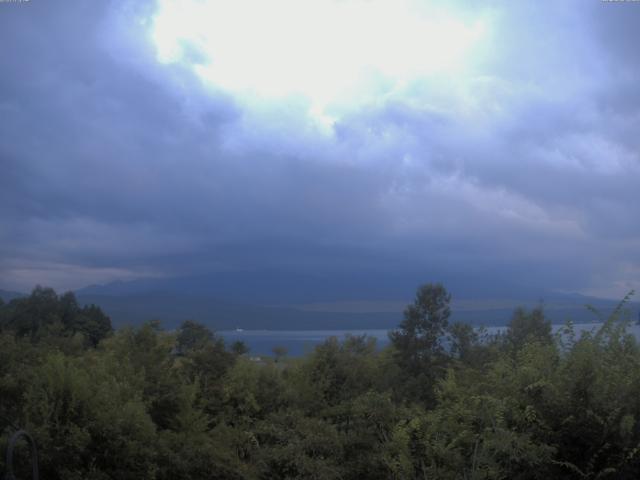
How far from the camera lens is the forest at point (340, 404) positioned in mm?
6680

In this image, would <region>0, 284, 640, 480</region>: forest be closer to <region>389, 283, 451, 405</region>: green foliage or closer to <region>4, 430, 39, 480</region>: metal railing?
<region>389, 283, 451, 405</region>: green foliage

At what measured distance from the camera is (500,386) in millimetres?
7633

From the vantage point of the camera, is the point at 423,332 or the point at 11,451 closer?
the point at 11,451

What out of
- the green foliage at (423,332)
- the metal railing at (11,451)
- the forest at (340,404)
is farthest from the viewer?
the green foliage at (423,332)

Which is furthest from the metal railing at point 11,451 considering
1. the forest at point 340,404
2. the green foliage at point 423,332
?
the green foliage at point 423,332

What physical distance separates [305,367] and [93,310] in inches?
488

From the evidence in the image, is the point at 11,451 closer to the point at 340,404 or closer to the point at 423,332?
the point at 340,404

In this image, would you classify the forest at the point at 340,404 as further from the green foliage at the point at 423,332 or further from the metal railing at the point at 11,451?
the metal railing at the point at 11,451

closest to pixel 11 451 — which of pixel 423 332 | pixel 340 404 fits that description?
pixel 340 404

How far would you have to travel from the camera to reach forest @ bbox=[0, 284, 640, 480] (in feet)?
21.9

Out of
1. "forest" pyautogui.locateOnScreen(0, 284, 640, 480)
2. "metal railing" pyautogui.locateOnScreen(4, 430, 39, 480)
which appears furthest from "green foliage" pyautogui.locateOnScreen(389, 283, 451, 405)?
"metal railing" pyautogui.locateOnScreen(4, 430, 39, 480)

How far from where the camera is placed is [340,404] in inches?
455

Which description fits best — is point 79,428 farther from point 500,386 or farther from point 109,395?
point 500,386

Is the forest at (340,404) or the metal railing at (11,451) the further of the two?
the forest at (340,404)
